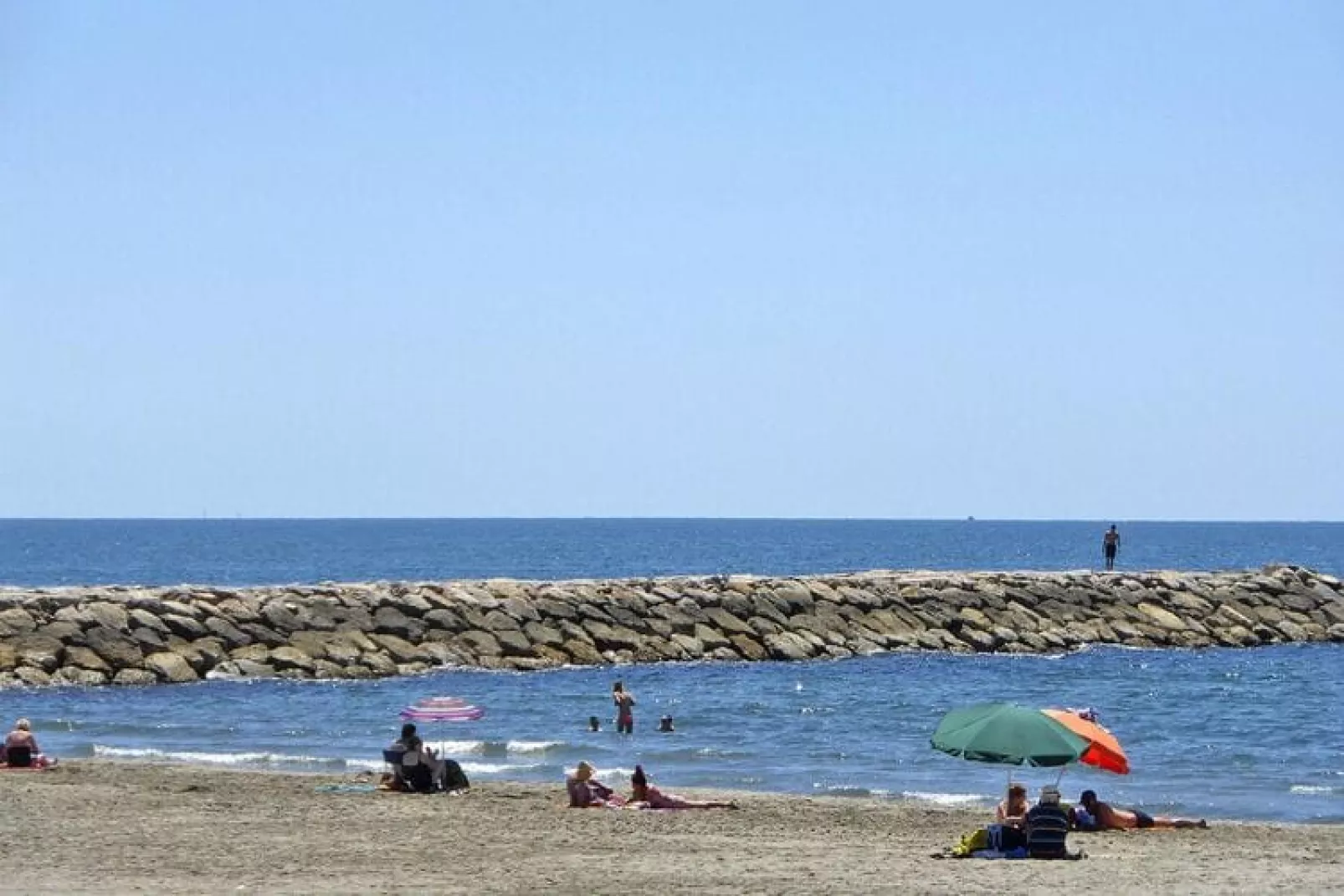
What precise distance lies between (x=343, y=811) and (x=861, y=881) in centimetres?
692

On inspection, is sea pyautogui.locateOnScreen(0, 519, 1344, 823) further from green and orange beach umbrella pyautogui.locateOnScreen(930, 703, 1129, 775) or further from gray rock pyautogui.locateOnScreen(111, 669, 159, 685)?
green and orange beach umbrella pyautogui.locateOnScreen(930, 703, 1129, 775)

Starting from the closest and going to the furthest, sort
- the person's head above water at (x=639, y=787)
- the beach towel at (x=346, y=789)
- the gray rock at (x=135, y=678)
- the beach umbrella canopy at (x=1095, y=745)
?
the beach umbrella canopy at (x=1095, y=745), the person's head above water at (x=639, y=787), the beach towel at (x=346, y=789), the gray rock at (x=135, y=678)

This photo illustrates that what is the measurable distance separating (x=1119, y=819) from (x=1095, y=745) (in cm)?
204

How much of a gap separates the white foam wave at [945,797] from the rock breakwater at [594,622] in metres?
15.5

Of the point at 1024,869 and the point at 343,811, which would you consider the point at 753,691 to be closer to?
the point at 343,811

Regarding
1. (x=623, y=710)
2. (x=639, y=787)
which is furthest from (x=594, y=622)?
(x=639, y=787)

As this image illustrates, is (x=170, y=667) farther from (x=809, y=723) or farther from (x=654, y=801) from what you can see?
(x=654, y=801)

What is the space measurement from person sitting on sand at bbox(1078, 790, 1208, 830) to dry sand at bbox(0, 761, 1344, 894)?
0.24 meters

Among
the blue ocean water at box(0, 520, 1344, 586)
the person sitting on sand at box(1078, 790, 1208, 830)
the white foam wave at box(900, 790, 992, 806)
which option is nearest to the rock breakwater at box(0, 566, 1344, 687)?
the white foam wave at box(900, 790, 992, 806)

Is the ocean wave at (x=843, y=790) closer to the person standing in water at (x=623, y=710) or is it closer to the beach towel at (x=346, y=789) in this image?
the person standing in water at (x=623, y=710)

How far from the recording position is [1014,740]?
62.6ft

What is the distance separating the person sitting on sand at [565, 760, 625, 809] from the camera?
22453 millimetres

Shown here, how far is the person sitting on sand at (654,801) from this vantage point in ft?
73.9

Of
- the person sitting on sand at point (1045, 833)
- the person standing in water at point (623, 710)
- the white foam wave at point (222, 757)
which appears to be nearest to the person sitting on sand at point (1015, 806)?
the person sitting on sand at point (1045, 833)
